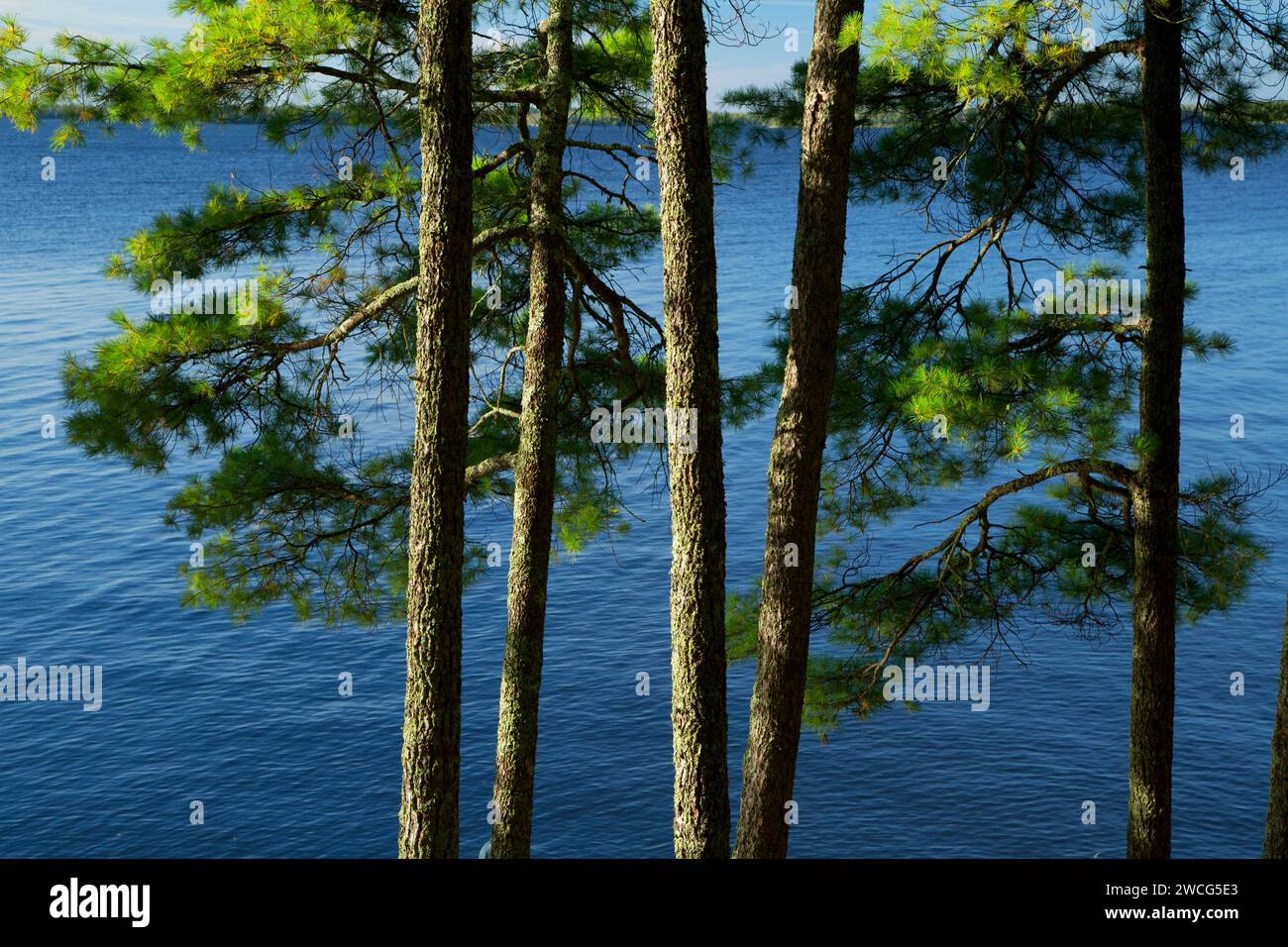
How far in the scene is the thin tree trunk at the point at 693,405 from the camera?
554 cm

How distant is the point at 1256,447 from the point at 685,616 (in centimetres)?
2911

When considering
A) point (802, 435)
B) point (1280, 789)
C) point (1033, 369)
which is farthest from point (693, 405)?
point (1280, 789)

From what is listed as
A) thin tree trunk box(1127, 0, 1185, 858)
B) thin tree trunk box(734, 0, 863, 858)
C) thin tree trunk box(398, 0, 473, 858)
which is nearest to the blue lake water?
thin tree trunk box(1127, 0, 1185, 858)

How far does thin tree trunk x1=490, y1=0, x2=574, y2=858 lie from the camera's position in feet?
25.6

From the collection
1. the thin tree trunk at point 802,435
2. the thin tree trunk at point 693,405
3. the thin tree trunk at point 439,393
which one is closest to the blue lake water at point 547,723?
the thin tree trunk at point 802,435

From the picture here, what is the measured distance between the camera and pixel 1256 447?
30594mm

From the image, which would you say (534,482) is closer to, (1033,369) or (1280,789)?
(1033,369)

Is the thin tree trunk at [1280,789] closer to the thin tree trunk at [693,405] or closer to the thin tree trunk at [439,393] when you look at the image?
the thin tree trunk at [693,405]

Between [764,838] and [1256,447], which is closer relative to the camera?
[764,838]

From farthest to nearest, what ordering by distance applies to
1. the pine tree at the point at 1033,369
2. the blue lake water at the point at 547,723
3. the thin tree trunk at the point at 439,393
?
the blue lake water at the point at 547,723 → the pine tree at the point at 1033,369 → the thin tree trunk at the point at 439,393

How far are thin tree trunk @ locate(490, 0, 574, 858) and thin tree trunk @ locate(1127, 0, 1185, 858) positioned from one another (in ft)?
11.5

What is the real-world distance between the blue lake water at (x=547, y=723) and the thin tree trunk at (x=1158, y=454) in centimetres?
517
